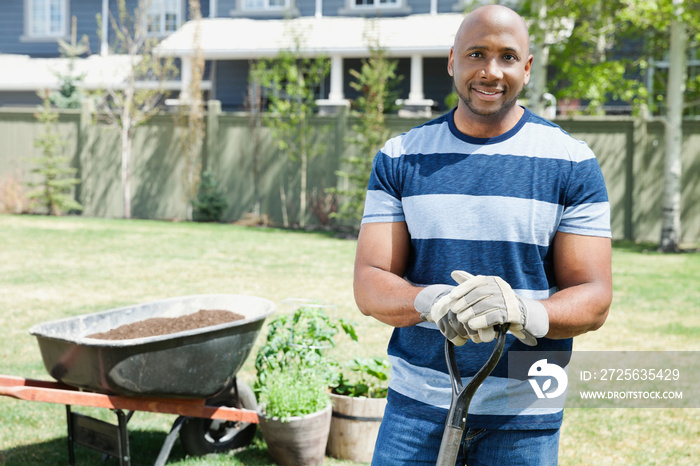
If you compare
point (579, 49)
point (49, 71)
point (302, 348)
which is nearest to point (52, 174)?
point (49, 71)

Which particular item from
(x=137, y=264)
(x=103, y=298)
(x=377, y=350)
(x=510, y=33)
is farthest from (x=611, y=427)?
(x=137, y=264)

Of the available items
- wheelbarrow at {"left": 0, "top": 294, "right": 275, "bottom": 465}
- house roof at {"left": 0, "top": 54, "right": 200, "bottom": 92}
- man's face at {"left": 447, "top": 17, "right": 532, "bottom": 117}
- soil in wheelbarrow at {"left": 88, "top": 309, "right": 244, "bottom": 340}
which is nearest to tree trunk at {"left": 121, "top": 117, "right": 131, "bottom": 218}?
house roof at {"left": 0, "top": 54, "right": 200, "bottom": 92}

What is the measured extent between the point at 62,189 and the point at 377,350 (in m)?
12.6

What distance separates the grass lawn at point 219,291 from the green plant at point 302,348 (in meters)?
0.54

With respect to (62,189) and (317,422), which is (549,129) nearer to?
(317,422)

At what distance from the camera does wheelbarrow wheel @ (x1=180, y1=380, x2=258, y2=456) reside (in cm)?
436

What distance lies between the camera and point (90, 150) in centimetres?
1720

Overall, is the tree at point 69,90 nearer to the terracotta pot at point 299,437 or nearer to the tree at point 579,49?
the tree at point 579,49

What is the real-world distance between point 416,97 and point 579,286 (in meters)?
17.1

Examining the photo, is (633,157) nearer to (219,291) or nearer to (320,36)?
(219,291)

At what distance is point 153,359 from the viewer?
3.80 m

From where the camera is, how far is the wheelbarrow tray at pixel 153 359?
12.3 feet

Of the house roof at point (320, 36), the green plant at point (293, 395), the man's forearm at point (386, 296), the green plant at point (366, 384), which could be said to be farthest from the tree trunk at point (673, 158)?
the man's forearm at point (386, 296)

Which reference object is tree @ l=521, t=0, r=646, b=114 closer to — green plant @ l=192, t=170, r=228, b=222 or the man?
green plant @ l=192, t=170, r=228, b=222
